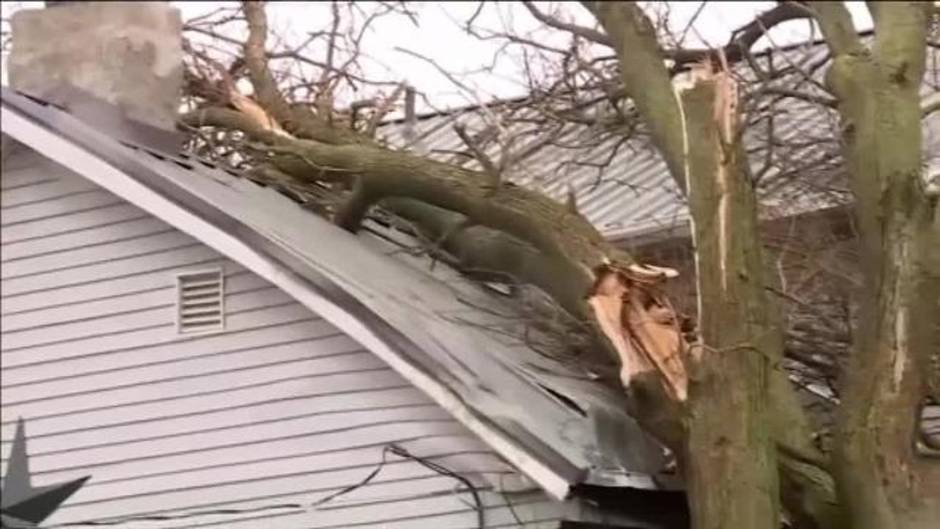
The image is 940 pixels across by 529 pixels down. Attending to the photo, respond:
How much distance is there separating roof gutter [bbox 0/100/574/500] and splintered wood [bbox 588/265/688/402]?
24.5 inches

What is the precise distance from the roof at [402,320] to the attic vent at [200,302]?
322 millimetres

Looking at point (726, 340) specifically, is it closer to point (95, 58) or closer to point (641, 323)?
point (641, 323)

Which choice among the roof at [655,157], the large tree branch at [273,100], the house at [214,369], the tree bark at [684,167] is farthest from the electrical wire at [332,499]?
the large tree branch at [273,100]

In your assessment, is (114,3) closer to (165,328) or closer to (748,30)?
(165,328)

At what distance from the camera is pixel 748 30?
9039mm

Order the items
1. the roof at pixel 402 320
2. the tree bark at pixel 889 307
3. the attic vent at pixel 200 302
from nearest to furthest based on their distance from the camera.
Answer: the tree bark at pixel 889 307, the roof at pixel 402 320, the attic vent at pixel 200 302

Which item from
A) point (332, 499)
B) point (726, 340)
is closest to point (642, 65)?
point (726, 340)

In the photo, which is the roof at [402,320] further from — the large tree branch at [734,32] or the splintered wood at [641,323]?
the large tree branch at [734,32]

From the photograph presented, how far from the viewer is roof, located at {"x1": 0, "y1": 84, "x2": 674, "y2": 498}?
729 centimetres

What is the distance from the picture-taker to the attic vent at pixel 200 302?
8.20 metres

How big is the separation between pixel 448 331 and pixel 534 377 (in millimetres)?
508

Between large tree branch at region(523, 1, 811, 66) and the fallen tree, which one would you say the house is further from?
large tree branch at region(523, 1, 811, 66)

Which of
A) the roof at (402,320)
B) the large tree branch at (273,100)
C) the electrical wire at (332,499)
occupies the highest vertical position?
the large tree branch at (273,100)

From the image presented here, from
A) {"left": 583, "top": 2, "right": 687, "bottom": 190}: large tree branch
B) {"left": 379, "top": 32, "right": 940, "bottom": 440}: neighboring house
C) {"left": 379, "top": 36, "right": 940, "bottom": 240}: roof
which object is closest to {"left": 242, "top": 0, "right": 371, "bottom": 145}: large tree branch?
{"left": 379, "top": 36, "right": 940, "bottom": 240}: roof
